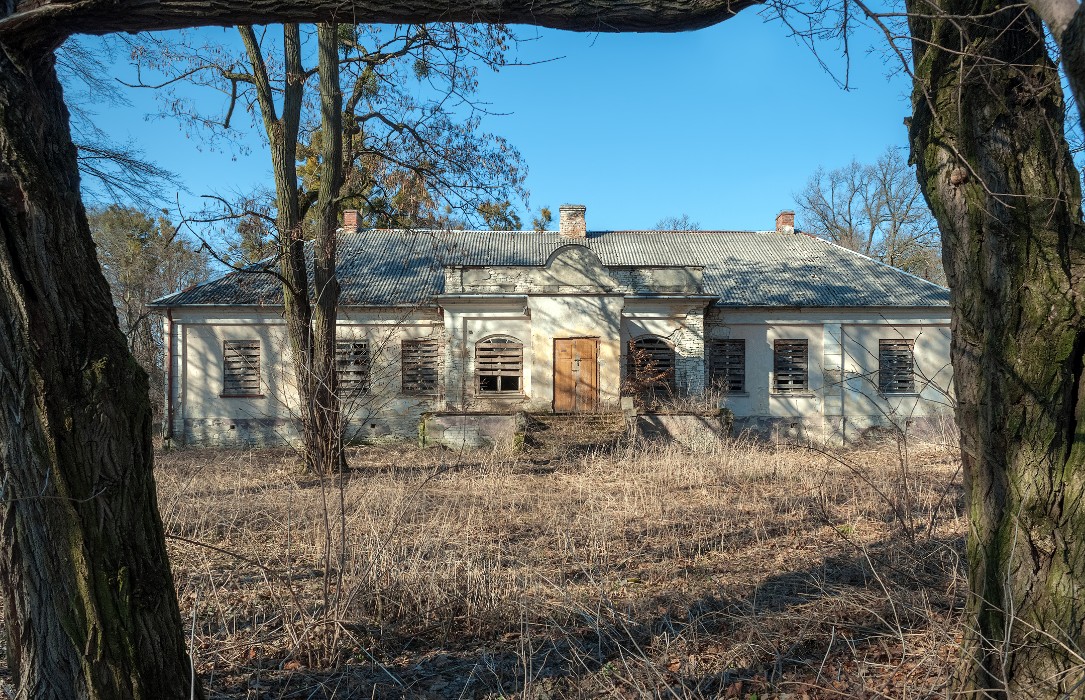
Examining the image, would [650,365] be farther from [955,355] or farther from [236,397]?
[955,355]

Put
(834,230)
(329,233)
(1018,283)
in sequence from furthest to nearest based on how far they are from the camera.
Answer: (834,230), (329,233), (1018,283)

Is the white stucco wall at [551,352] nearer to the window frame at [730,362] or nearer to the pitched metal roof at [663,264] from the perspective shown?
the window frame at [730,362]

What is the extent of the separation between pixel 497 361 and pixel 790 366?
27.6 ft

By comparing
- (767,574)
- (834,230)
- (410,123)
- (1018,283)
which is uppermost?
(834,230)

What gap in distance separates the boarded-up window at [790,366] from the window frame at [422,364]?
31.5ft

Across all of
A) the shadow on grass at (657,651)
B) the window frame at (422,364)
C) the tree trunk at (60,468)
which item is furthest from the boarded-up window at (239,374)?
the tree trunk at (60,468)

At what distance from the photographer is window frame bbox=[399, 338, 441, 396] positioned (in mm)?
19922

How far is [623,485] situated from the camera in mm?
9305

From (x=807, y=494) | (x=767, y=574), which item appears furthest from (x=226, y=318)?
(x=767, y=574)

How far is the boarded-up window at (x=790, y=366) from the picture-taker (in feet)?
67.2

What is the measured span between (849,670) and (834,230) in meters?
37.7

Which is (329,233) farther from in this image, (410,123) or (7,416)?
(7,416)

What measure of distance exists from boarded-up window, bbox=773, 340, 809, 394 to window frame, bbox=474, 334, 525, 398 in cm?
737

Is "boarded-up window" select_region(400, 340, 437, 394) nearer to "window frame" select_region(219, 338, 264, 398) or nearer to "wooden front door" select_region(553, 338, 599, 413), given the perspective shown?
"wooden front door" select_region(553, 338, 599, 413)
